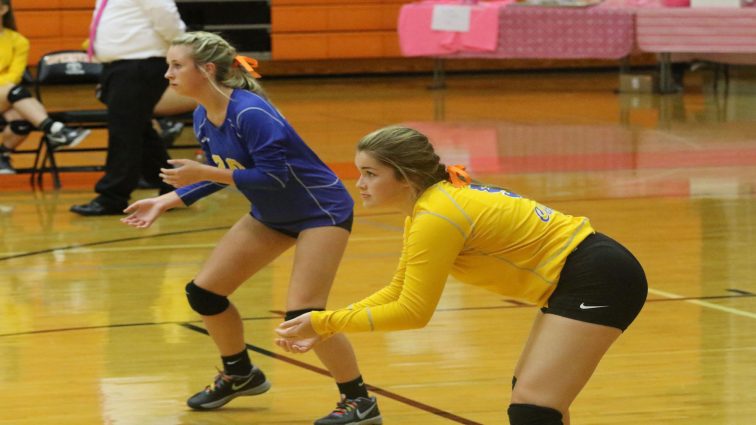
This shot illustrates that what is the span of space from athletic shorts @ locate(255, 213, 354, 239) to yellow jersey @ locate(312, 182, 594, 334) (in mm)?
845

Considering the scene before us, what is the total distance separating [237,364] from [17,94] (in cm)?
531

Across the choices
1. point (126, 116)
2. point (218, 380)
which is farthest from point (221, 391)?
point (126, 116)

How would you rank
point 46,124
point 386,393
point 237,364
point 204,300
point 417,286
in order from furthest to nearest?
point 46,124
point 386,393
point 237,364
point 204,300
point 417,286

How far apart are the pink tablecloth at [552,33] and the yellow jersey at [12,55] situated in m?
6.57

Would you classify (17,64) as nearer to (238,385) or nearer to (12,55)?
(12,55)

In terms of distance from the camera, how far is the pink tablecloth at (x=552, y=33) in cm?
1419

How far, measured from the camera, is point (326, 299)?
409 cm

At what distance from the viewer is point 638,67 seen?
1778cm

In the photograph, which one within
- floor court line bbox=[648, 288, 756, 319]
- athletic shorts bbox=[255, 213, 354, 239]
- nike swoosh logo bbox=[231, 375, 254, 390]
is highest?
athletic shorts bbox=[255, 213, 354, 239]

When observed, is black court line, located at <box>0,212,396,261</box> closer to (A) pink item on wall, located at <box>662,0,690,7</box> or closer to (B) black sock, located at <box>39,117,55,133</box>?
(B) black sock, located at <box>39,117,55,133</box>

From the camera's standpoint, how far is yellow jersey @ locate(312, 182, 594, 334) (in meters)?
3.08

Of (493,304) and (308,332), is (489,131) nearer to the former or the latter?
(493,304)

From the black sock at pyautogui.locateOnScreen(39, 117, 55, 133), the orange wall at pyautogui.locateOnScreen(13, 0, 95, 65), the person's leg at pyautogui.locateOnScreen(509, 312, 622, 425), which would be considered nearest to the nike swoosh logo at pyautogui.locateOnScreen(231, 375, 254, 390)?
the person's leg at pyautogui.locateOnScreen(509, 312, 622, 425)

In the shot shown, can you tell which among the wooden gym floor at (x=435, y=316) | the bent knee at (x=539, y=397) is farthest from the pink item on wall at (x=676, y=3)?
the bent knee at (x=539, y=397)
